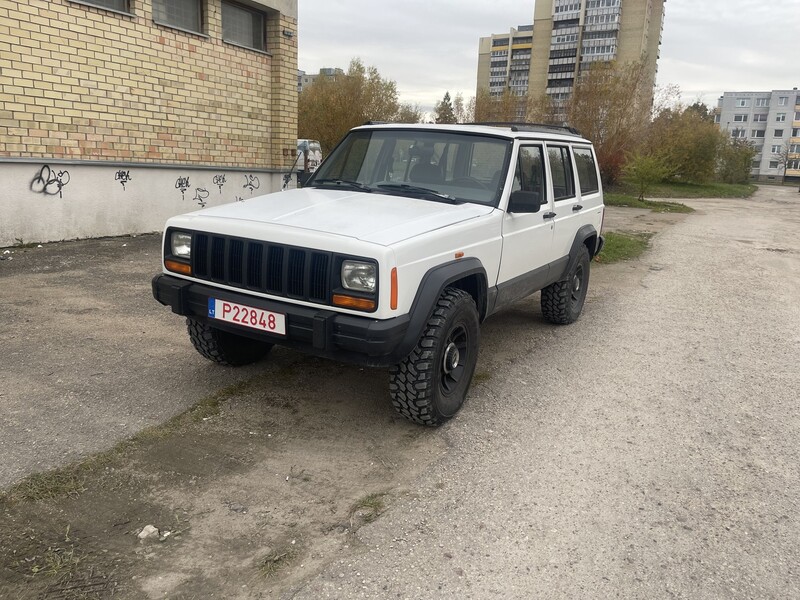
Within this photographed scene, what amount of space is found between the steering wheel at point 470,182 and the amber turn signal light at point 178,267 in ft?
6.51

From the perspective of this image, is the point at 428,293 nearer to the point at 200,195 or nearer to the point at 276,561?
the point at 276,561

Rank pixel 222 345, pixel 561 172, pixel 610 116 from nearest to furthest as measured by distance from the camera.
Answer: pixel 222 345 < pixel 561 172 < pixel 610 116

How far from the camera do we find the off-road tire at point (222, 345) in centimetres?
441

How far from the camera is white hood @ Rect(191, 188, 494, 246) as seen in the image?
343 cm

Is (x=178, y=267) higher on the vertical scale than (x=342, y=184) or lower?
lower

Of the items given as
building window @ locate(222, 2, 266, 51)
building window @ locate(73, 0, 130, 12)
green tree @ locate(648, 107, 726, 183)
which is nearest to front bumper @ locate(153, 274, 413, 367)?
building window @ locate(73, 0, 130, 12)

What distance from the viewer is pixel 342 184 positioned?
470 centimetres

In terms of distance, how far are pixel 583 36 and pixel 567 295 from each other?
9428cm

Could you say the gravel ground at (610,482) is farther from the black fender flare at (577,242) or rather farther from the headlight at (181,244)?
the headlight at (181,244)

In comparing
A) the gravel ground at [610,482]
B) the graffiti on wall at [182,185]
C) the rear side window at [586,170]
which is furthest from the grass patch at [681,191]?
the gravel ground at [610,482]

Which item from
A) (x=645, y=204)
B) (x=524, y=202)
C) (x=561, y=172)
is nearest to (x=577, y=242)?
(x=561, y=172)

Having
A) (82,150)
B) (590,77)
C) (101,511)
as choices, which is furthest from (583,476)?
(590,77)

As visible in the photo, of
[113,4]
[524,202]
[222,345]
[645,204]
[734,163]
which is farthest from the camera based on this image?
[734,163]

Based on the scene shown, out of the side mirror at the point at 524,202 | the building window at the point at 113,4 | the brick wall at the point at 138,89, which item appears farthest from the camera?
the building window at the point at 113,4
